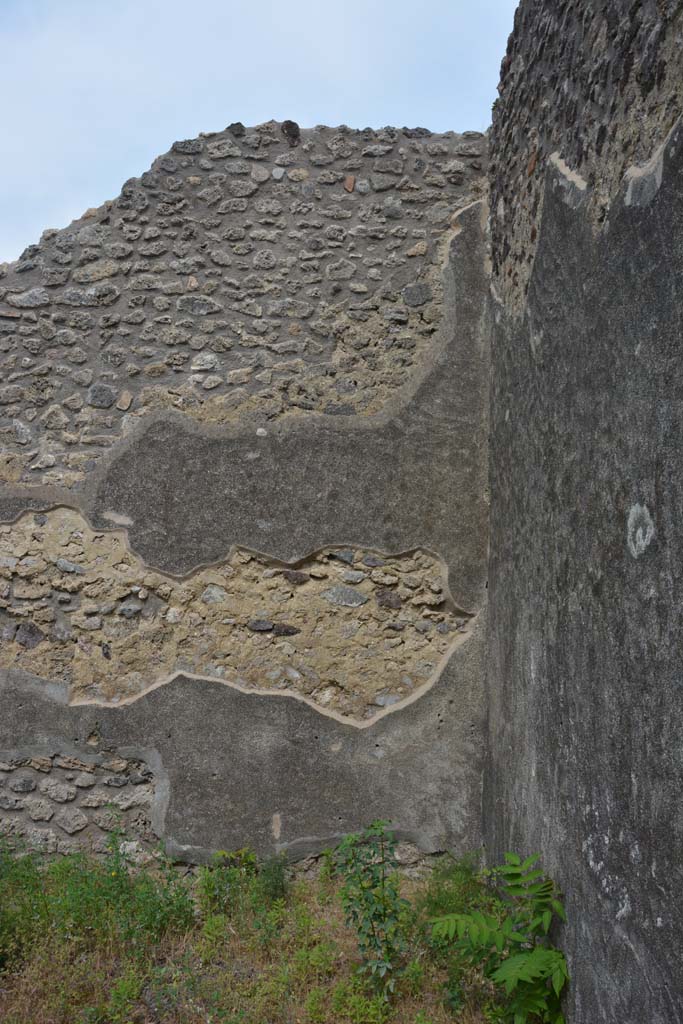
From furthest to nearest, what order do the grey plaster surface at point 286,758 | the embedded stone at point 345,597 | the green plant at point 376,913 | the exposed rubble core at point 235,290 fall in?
the exposed rubble core at point 235,290
the embedded stone at point 345,597
the grey plaster surface at point 286,758
the green plant at point 376,913

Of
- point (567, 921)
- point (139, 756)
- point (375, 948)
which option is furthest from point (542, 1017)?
point (139, 756)

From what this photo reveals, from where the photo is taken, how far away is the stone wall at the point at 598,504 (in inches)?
87.1

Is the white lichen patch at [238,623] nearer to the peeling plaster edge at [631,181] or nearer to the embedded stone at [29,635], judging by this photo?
the embedded stone at [29,635]

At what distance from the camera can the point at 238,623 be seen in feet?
13.8

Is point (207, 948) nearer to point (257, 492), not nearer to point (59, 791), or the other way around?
point (59, 791)

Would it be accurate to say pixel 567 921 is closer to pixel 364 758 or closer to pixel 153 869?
pixel 364 758

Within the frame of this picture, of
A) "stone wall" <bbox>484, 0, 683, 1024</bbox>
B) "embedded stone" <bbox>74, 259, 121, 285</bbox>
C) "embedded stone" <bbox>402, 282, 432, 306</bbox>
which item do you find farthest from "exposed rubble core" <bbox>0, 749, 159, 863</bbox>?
"embedded stone" <bbox>402, 282, 432, 306</bbox>

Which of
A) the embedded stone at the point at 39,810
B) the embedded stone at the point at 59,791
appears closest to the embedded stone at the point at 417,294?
the embedded stone at the point at 59,791

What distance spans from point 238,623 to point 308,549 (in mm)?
499

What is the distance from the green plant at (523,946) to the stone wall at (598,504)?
8 centimetres

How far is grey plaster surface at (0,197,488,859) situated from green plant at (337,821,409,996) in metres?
0.61

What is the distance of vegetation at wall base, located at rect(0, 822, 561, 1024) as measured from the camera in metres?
3.01

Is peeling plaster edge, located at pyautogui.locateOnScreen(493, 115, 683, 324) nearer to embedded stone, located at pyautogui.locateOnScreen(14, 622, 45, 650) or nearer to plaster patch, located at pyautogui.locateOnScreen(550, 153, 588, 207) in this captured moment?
plaster patch, located at pyautogui.locateOnScreen(550, 153, 588, 207)

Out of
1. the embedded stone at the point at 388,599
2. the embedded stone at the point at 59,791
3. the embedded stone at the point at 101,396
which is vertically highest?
the embedded stone at the point at 101,396
